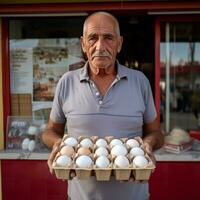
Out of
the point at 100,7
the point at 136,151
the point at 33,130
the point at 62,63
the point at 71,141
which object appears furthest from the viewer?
the point at 62,63

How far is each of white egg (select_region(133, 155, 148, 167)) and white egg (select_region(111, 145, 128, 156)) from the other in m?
0.08

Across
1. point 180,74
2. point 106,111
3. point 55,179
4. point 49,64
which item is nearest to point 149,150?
point 106,111

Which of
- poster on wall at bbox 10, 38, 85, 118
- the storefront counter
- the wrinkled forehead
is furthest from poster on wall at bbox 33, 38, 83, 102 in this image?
the wrinkled forehead

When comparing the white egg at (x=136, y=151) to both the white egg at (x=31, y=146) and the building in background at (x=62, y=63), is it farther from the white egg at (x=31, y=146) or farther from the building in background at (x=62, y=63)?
the white egg at (x=31, y=146)

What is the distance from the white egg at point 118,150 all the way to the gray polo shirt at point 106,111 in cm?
15

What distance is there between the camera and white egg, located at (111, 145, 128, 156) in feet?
5.96

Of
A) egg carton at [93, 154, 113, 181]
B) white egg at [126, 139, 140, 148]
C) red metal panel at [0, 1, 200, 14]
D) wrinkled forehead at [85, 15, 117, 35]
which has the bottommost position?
egg carton at [93, 154, 113, 181]

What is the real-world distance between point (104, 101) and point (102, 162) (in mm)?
361

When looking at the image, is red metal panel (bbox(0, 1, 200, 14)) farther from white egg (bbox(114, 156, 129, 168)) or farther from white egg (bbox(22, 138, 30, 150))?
white egg (bbox(114, 156, 129, 168))

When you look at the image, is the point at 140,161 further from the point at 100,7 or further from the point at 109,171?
the point at 100,7

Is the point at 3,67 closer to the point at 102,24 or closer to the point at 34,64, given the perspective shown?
the point at 34,64

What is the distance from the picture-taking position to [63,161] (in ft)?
5.70

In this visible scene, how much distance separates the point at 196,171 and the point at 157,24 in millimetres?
1422

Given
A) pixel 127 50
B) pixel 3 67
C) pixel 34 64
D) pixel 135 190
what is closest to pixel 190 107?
pixel 127 50
